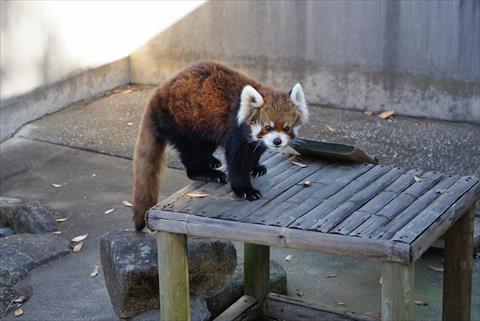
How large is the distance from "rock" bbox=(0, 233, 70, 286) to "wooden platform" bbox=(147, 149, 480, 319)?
1.63 metres

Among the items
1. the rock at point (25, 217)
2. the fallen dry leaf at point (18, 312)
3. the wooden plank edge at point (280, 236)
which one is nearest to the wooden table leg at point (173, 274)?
the wooden plank edge at point (280, 236)

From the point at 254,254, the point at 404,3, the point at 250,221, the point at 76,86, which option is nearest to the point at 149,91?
the point at 76,86

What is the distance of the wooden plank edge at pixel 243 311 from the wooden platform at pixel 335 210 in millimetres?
799

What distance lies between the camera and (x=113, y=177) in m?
6.95

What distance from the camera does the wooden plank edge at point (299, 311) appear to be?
4656 mm

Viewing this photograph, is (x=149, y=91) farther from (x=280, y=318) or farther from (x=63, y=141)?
(x=280, y=318)

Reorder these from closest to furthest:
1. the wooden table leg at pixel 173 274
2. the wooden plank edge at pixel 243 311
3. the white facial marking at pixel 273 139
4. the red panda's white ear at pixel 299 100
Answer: the wooden table leg at pixel 173 274 < the white facial marking at pixel 273 139 < the red panda's white ear at pixel 299 100 < the wooden plank edge at pixel 243 311

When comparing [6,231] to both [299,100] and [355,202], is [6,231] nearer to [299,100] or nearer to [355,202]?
[299,100]

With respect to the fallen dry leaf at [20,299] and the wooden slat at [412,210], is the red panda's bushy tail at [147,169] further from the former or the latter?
the wooden slat at [412,210]

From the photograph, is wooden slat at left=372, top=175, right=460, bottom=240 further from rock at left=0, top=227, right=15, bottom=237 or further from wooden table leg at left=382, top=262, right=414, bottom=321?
rock at left=0, top=227, right=15, bottom=237

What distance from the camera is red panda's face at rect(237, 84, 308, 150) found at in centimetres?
424

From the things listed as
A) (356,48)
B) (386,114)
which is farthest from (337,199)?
(356,48)

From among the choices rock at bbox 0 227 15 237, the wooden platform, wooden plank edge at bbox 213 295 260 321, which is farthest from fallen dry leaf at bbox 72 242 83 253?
the wooden platform

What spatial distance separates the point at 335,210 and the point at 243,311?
3.87 ft
